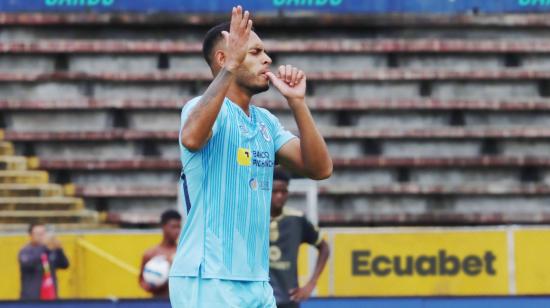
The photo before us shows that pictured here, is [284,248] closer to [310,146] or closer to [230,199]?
[310,146]

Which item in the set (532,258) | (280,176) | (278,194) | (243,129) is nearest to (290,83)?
(243,129)

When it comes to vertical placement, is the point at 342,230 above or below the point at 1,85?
below

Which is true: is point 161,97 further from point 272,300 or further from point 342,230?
point 272,300

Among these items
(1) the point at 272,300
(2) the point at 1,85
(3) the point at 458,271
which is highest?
(2) the point at 1,85

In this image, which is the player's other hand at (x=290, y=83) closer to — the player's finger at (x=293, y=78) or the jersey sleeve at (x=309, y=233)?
the player's finger at (x=293, y=78)

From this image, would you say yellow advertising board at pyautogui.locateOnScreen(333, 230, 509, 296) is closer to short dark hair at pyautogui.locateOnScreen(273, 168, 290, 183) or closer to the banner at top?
the banner at top

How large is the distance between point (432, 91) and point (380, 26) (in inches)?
42.3

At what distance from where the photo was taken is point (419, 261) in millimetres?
15148

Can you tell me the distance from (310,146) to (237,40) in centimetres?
67

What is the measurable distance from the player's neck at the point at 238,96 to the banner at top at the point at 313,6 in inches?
464

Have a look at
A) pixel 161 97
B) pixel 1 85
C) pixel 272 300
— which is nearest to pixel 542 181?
pixel 161 97

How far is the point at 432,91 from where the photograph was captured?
59.6ft

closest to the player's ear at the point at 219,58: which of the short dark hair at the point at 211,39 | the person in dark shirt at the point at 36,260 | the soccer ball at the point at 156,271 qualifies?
the short dark hair at the point at 211,39

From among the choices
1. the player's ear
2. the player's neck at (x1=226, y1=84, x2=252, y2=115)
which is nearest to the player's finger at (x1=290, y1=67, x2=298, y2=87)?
the player's neck at (x1=226, y1=84, x2=252, y2=115)
